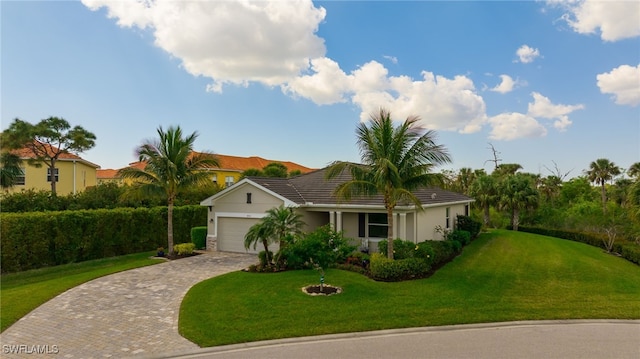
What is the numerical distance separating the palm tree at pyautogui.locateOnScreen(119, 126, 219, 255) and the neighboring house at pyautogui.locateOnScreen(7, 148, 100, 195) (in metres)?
20.1

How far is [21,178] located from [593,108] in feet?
158

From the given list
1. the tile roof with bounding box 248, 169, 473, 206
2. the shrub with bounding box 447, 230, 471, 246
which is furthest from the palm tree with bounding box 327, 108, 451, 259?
the shrub with bounding box 447, 230, 471, 246

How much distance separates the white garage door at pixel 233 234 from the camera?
1922 cm

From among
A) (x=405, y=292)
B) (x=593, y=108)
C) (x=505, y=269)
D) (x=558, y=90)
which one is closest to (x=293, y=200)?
(x=405, y=292)

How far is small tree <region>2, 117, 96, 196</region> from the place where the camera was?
1123 inches

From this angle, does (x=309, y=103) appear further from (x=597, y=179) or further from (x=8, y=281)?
(x=597, y=179)

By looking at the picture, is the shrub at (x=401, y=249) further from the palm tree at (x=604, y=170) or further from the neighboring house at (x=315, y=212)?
the palm tree at (x=604, y=170)

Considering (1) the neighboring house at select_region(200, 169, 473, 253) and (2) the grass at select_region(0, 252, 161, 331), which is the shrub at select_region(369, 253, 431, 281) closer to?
(1) the neighboring house at select_region(200, 169, 473, 253)

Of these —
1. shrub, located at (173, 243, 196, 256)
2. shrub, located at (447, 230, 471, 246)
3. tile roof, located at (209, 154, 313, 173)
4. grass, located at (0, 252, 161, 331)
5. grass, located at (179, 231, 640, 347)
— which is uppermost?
tile roof, located at (209, 154, 313, 173)

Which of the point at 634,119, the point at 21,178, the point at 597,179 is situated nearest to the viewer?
the point at 634,119

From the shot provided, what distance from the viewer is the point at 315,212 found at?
1934cm

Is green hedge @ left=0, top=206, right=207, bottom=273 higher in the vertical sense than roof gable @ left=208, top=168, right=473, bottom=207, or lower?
lower

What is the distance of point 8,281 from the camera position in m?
13.6

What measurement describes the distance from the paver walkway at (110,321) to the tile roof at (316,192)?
6.38 m
